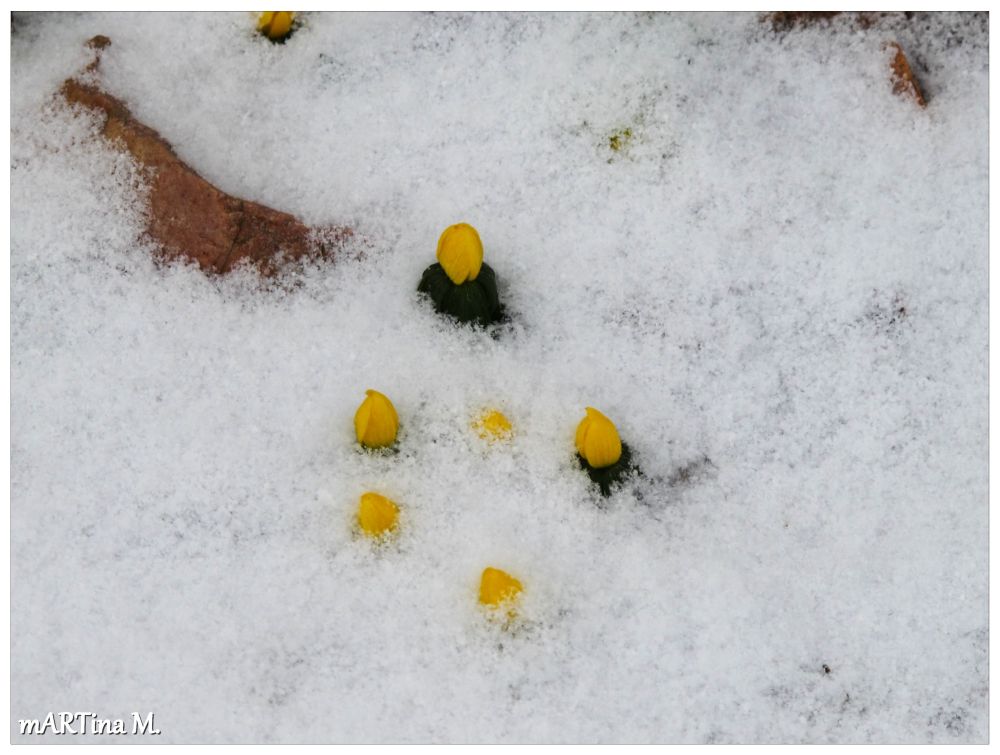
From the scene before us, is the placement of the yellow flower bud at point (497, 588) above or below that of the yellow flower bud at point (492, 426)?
below

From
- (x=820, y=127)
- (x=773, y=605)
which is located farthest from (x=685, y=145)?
(x=773, y=605)

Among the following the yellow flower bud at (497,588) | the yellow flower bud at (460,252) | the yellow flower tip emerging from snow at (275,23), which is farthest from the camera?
the yellow flower tip emerging from snow at (275,23)

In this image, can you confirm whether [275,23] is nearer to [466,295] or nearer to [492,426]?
[466,295]

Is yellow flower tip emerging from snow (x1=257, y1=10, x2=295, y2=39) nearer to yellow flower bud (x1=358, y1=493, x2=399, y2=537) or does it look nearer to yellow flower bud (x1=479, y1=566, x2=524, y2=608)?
yellow flower bud (x1=358, y1=493, x2=399, y2=537)

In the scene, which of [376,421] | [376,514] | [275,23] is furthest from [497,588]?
[275,23]

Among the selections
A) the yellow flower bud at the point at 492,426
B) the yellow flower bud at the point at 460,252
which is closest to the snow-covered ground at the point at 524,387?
the yellow flower bud at the point at 492,426

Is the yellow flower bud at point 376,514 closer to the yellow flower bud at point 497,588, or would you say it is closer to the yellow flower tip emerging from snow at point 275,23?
the yellow flower bud at point 497,588

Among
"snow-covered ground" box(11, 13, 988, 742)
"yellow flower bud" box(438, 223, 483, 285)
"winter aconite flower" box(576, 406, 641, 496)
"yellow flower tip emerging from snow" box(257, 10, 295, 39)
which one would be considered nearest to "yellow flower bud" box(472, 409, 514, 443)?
"snow-covered ground" box(11, 13, 988, 742)
